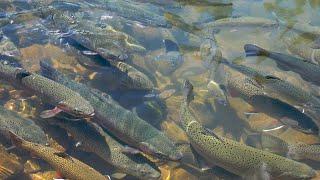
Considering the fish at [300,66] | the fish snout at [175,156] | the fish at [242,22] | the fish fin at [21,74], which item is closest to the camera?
the fish snout at [175,156]

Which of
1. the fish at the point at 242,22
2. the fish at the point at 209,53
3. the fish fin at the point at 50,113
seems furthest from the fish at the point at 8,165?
the fish at the point at 242,22

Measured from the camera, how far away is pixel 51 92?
196 inches

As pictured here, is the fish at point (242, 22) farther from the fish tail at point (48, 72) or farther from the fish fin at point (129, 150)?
the fish fin at point (129, 150)

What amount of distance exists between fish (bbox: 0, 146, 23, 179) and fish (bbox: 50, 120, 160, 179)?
654 mm

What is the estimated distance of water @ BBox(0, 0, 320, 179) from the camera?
5316 millimetres

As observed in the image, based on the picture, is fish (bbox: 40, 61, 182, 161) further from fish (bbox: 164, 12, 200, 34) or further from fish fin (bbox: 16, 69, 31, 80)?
fish (bbox: 164, 12, 200, 34)

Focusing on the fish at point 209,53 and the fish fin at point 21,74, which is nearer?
the fish fin at point 21,74

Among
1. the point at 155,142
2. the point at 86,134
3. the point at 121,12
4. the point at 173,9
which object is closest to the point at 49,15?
the point at 121,12

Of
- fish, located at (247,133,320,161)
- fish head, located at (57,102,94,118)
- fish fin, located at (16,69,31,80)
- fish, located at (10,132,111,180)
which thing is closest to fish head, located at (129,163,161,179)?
fish, located at (10,132,111,180)

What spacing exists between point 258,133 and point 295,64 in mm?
1060

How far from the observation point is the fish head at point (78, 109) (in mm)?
4625

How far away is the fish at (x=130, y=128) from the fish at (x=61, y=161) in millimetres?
568

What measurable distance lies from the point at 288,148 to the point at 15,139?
10.5 feet

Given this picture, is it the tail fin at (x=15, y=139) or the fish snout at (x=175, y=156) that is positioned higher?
the tail fin at (x=15, y=139)
